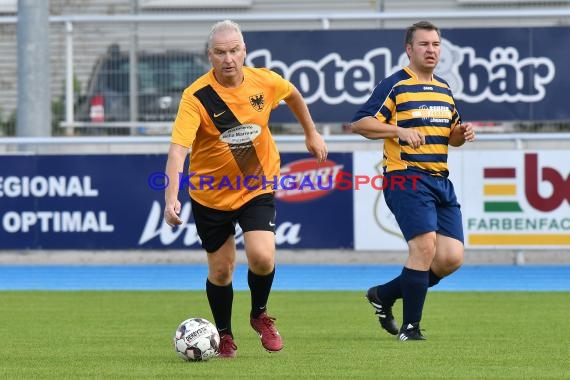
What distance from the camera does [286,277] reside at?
15.9 m

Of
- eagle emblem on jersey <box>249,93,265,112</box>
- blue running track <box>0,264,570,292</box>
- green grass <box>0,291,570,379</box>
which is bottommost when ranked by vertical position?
blue running track <box>0,264,570,292</box>

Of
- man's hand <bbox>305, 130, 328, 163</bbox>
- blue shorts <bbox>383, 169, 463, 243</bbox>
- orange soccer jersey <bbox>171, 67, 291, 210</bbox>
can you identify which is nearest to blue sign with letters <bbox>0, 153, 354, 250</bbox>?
blue shorts <bbox>383, 169, 463, 243</bbox>

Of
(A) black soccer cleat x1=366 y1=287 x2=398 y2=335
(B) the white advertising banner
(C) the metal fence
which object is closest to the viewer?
(A) black soccer cleat x1=366 y1=287 x2=398 y2=335

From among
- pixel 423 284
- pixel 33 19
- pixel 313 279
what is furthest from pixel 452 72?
pixel 423 284

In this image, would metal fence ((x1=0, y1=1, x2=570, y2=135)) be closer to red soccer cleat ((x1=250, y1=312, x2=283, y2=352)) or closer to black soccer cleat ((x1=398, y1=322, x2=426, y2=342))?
black soccer cleat ((x1=398, y1=322, x2=426, y2=342))

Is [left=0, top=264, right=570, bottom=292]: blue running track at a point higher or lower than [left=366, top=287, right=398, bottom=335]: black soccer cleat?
lower

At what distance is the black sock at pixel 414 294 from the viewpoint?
921cm

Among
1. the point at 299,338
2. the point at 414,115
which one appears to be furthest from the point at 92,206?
the point at 414,115

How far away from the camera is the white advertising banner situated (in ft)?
54.0

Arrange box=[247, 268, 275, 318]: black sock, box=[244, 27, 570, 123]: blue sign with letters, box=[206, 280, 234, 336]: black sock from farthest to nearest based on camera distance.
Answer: box=[244, 27, 570, 123]: blue sign with letters → box=[206, 280, 234, 336]: black sock → box=[247, 268, 275, 318]: black sock

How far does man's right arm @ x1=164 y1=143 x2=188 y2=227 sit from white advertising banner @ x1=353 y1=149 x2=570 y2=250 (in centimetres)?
876

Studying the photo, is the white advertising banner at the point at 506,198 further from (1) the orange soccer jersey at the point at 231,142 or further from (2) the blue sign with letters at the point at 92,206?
(1) the orange soccer jersey at the point at 231,142

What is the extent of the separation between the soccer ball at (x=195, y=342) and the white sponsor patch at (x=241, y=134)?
1120 millimetres

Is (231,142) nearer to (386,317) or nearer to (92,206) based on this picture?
(386,317)
